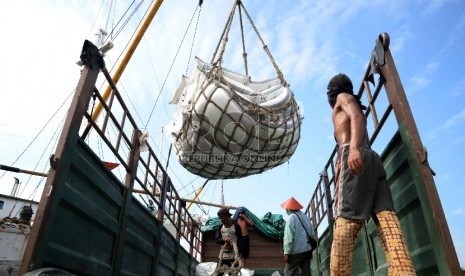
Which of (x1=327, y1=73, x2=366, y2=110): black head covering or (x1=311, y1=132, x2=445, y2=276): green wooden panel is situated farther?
(x1=327, y1=73, x2=366, y2=110): black head covering

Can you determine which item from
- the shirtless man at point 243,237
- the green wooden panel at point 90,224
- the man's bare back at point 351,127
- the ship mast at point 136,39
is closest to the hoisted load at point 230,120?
the shirtless man at point 243,237

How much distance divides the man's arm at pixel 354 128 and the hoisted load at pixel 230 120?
4066 mm

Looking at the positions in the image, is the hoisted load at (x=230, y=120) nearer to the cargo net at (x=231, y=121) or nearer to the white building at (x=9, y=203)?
the cargo net at (x=231, y=121)

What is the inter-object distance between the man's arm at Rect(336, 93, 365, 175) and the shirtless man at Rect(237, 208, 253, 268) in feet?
14.0

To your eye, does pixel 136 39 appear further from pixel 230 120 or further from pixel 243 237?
pixel 243 237

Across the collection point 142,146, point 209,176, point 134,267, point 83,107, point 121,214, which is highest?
point 209,176

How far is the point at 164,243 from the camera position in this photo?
4.76 meters

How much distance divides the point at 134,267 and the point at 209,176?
482 centimetres

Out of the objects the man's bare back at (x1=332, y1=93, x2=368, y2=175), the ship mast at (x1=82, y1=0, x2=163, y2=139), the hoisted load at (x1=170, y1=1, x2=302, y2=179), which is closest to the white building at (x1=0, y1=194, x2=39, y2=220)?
the ship mast at (x1=82, y1=0, x2=163, y2=139)

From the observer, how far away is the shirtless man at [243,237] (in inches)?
241

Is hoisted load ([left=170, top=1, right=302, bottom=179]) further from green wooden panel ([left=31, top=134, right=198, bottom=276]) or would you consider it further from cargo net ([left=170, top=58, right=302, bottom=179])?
green wooden panel ([left=31, top=134, right=198, bottom=276])

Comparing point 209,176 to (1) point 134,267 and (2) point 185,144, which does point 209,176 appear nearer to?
(2) point 185,144

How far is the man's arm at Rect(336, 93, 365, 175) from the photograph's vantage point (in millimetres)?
1916

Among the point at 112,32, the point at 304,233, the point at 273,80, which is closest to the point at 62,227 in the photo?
the point at 304,233
